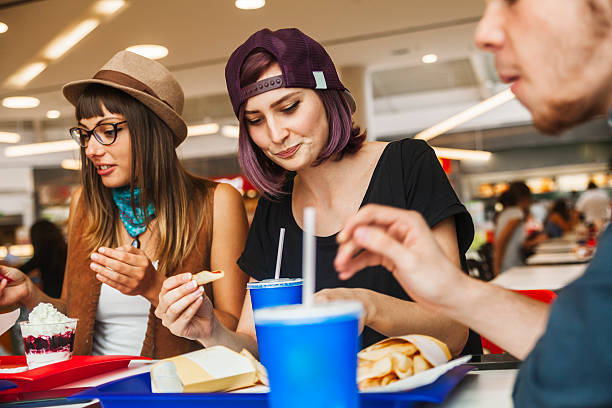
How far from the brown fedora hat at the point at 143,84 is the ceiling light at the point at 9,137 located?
880 cm

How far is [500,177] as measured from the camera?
14328mm

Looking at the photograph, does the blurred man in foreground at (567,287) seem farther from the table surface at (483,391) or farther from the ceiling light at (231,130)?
the ceiling light at (231,130)

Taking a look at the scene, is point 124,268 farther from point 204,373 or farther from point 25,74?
point 25,74

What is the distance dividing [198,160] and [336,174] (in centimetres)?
1158

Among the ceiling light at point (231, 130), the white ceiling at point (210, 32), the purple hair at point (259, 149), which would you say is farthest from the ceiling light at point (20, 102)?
the purple hair at point (259, 149)

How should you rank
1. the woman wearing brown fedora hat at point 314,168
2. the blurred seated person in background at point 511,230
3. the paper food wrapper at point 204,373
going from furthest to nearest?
the blurred seated person in background at point 511,230 < the woman wearing brown fedora hat at point 314,168 < the paper food wrapper at point 204,373

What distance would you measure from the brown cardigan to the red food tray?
0.48m

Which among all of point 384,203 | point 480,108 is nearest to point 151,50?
point 480,108

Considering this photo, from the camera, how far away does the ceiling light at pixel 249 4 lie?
5.38m

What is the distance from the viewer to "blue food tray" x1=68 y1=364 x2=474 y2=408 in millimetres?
860

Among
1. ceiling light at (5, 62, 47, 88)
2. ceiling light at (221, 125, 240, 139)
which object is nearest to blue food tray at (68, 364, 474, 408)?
ceiling light at (5, 62, 47, 88)

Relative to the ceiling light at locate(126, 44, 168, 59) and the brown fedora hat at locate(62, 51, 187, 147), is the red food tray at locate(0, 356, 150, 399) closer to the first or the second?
the brown fedora hat at locate(62, 51, 187, 147)

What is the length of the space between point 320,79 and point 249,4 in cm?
405

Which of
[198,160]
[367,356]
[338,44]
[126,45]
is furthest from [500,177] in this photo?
[367,356]
